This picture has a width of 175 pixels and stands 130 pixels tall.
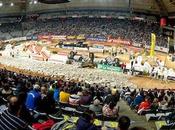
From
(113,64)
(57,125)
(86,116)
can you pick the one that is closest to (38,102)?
(57,125)

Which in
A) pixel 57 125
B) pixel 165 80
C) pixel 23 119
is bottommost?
pixel 165 80

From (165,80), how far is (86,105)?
90.3ft

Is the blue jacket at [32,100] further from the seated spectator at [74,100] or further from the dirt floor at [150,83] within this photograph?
the dirt floor at [150,83]

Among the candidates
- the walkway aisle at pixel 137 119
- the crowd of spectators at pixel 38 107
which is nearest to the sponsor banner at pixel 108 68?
the walkway aisle at pixel 137 119

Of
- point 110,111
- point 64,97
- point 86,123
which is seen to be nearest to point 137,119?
point 110,111

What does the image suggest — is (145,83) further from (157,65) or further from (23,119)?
(23,119)

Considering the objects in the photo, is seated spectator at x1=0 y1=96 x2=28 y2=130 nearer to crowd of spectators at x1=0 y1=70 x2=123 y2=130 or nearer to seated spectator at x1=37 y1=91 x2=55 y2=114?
crowd of spectators at x1=0 y1=70 x2=123 y2=130

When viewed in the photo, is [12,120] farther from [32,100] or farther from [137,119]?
[137,119]

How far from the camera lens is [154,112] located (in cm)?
1694

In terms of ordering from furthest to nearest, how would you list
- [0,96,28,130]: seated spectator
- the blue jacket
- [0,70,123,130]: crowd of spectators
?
the blue jacket → [0,70,123,130]: crowd of spectators → [0,96,28,130]: seated spectator

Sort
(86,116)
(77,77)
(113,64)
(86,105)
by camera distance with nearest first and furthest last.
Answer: (86,116) → (86,105) → (77,77) → (113,64)

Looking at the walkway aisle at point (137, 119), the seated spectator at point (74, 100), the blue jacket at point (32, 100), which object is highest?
the blue jacket at point (32, 100)

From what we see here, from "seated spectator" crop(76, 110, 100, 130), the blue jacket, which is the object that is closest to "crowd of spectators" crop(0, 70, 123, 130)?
the blue jacket

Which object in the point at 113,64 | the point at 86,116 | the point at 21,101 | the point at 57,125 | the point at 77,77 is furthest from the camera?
the point at 113,64
